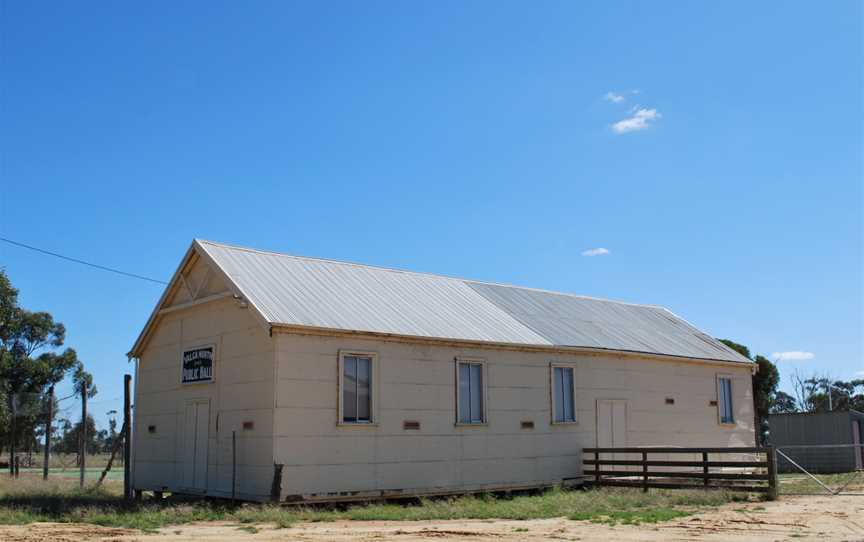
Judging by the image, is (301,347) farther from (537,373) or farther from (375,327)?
(537,373)

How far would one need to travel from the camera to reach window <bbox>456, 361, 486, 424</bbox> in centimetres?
2238

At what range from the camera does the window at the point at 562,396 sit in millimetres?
24703

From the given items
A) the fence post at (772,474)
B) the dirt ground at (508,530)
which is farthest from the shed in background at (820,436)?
the dirt ground at (508,530)

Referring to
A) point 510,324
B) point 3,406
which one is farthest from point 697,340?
point 3,406

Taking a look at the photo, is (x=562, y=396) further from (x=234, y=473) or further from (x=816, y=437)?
(x=816, y=437)

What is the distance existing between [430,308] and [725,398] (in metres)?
12.8

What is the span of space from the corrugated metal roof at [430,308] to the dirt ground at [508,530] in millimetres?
4991

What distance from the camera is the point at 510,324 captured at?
25281 mm

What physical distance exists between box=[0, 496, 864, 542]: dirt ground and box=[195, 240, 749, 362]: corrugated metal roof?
4991 mm

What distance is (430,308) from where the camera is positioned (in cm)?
2423

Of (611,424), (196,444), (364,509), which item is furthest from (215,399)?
(611,424)

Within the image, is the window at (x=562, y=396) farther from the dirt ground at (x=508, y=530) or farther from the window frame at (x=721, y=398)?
the window frame at (x=721, y=398)

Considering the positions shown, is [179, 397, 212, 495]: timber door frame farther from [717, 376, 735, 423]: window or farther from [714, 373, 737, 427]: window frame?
[717, 376, 735, 423]: window

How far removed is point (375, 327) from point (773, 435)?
2855 cm
